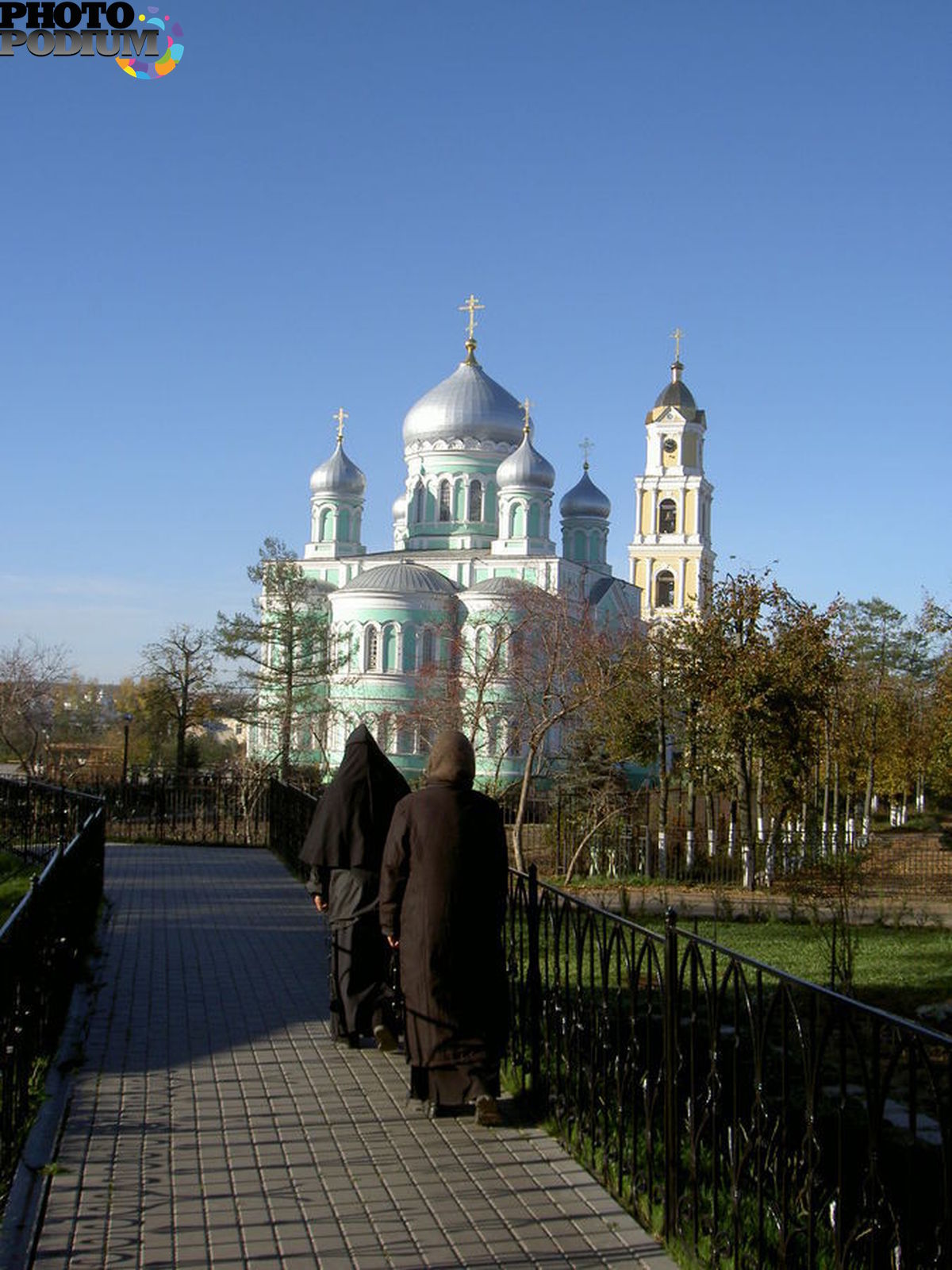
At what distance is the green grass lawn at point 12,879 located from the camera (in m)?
12.3

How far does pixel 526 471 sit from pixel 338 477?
9.07m

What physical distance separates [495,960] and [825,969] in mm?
5392

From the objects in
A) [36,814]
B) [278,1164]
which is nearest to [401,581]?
[36,814]

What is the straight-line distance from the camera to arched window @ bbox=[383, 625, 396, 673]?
45875 millimetres

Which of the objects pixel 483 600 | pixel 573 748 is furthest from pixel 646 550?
pixel 573 748

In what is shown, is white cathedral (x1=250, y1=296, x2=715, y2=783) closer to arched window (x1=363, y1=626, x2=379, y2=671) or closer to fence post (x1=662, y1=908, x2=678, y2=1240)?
arched window (x1=363, y1=626, x2=379, y2=671)

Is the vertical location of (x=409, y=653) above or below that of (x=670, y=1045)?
above

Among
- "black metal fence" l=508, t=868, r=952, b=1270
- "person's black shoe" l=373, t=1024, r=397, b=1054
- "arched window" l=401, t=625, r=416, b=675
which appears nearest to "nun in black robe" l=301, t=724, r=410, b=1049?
"person's black shoe" l=373, t=1024, r=397, b=1054

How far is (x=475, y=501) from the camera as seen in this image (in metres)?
51.9

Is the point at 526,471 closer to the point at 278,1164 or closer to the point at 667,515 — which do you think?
the point at 667,515

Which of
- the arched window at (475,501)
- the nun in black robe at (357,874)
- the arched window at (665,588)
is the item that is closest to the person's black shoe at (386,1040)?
the nun in black robe at (357,874)

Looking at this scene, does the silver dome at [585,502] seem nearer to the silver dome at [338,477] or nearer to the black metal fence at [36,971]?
the silver dome at [338,477]

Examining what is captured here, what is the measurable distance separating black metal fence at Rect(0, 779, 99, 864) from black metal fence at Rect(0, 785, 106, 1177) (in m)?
3.71

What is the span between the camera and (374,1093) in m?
5.98
